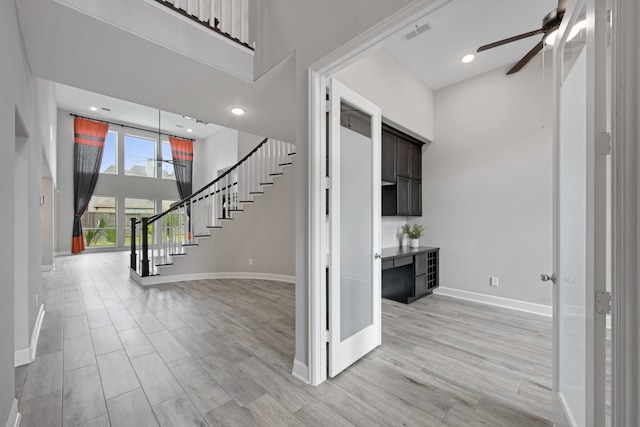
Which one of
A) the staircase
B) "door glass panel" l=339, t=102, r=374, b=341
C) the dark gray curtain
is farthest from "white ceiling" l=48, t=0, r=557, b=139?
the dark gray curtain

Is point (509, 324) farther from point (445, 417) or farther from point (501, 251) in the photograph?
point (445, 417)

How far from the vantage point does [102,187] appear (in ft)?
28.1

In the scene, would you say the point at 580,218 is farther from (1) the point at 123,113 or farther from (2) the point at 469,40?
(1) the point at 123,113

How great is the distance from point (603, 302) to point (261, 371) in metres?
2.08

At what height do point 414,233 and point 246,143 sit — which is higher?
point 246,143

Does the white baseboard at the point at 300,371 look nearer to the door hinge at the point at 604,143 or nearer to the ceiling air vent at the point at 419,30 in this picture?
the door hinge at the point at 604,143

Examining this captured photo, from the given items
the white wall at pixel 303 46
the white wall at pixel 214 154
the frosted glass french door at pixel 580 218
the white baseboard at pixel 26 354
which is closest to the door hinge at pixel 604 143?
the frosted glass french door at pixel 580 218

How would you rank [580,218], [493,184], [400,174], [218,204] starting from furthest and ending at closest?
[218,204], [400,174], [493,184], [580,218]

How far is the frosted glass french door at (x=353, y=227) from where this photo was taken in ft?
6.54

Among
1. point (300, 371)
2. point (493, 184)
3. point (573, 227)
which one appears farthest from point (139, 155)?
point (573, 227)

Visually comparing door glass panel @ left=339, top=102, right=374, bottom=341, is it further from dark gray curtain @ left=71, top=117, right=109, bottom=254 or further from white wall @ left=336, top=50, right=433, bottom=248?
dark gray curtain @ left=71, top=117, right=109, bottom=254

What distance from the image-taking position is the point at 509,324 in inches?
119

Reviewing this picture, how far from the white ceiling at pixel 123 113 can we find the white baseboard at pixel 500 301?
27.0ft

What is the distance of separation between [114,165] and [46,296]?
6387 millimetres
